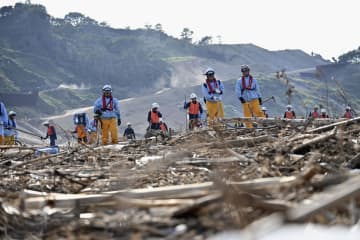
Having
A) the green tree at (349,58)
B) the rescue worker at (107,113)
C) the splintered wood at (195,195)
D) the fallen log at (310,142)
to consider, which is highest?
the green tree at (349,58)

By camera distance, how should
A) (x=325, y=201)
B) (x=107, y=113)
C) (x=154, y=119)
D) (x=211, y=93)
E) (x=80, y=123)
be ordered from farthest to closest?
(x=80, y=123), (x=154, y=119), (x=211, y=93), (x=107, y=113), (x=325, y=201)

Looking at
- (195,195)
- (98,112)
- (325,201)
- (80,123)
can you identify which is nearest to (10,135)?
(98,112)

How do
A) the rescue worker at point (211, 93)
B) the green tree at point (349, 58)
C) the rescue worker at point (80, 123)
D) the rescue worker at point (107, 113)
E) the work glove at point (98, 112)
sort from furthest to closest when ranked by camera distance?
1. the green tree at point (349, 58)
2. the rescue worker at point (80, 123)
3. the rescue worker at point (211, 93)
4. the rescue worker at point (107, 113)
5. the work glove at point (98, 112)

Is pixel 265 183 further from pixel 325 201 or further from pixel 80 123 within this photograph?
pixel 80 123

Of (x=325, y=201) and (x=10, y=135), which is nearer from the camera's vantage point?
(x=325, y=201)

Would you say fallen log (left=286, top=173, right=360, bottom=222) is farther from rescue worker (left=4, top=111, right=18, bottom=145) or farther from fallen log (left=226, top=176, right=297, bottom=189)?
rescue worker (left=4, top=111, right=18, bottom=145)

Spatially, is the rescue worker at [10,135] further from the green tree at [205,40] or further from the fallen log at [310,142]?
the green tree at [205,40]

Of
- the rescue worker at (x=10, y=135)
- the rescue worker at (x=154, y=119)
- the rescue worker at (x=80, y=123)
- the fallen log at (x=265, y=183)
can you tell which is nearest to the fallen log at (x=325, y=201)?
the fallen log at (x=265, y=183)

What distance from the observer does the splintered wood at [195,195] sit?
8.43 ft

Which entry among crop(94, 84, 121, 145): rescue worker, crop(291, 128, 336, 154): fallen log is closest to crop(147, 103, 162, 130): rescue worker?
crop(94, 84, 121, 145): rescue worker

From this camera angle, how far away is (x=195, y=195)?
2.96m

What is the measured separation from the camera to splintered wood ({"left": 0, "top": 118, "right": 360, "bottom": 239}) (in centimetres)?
257

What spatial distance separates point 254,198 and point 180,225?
0.37 m

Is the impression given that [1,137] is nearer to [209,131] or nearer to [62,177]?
[209,131]
